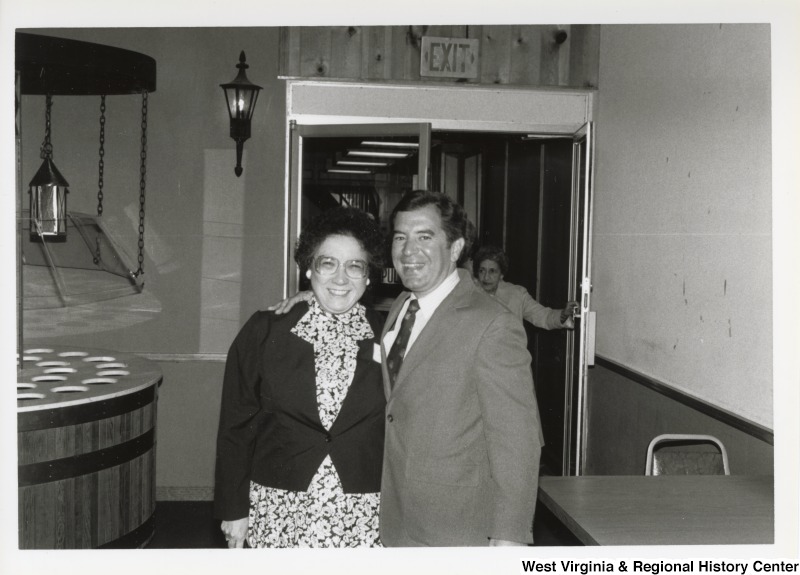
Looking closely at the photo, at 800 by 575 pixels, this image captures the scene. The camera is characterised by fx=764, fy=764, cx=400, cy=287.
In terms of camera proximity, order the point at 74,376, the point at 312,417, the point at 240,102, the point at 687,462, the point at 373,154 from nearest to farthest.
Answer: the point at 312,417
the point at 687,462
the point at 74,376
the point at 240,102
the point at 373,154

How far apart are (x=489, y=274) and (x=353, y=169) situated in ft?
3.64

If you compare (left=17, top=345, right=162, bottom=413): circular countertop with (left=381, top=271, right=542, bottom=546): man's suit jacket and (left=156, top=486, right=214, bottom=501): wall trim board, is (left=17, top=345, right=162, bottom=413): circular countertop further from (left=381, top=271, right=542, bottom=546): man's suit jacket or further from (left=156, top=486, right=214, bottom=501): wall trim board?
(left=381, top=271, right=542, bottom=546): man's suit jacket

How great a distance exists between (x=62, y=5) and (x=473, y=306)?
1461 millimetres

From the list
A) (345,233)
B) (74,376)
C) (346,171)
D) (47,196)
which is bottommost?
(74,376)

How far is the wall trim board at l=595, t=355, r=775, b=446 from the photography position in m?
2.71

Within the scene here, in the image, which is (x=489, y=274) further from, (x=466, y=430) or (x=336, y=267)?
(x=466, y=430)

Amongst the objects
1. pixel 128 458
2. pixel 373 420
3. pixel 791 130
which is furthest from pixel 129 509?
pixel 791 130

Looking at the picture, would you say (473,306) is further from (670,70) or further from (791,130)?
(670,70)

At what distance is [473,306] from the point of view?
1866mm

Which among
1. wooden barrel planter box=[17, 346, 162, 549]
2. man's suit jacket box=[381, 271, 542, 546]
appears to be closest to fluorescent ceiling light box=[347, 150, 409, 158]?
wooden barrel planter box=[17, 346, 162, 549]

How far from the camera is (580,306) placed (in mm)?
4562

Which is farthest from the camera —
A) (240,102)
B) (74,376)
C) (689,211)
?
(240,102)

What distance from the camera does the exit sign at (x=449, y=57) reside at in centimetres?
463

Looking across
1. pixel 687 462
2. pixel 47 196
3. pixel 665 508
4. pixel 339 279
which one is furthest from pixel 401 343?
pixel 47 196
